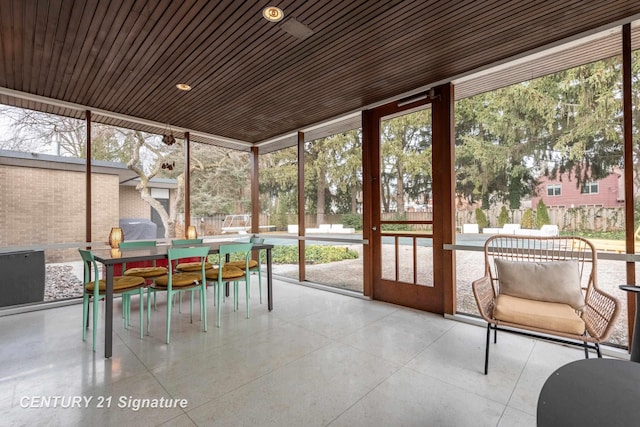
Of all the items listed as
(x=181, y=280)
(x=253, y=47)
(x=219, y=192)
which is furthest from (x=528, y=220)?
(x=219, y=192)

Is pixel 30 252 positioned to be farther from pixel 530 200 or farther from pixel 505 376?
pixel 530 200

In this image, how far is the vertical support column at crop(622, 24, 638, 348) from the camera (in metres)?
2.35

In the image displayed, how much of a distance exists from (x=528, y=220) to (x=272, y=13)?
10.6 feet

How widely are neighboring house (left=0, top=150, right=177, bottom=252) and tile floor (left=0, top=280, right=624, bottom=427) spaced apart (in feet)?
4.09

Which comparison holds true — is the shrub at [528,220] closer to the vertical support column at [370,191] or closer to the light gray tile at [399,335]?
the light gray tile at [399,335]

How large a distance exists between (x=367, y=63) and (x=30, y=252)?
16.0 feet

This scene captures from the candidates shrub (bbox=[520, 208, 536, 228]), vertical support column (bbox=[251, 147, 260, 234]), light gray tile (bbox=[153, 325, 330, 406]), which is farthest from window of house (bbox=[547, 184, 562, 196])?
vertical support column (bbox=[251, 147, 260, 234])

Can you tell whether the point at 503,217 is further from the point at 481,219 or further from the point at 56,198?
the point at 56,198

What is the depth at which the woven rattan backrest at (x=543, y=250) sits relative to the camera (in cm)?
251

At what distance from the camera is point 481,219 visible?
3.37 meters

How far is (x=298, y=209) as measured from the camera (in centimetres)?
530

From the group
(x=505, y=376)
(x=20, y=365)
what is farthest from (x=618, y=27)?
(x=20, y=365)

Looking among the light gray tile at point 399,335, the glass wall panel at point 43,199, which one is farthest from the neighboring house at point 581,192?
the glass wall panel at point 43,199

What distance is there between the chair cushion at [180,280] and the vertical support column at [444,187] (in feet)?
9.45
